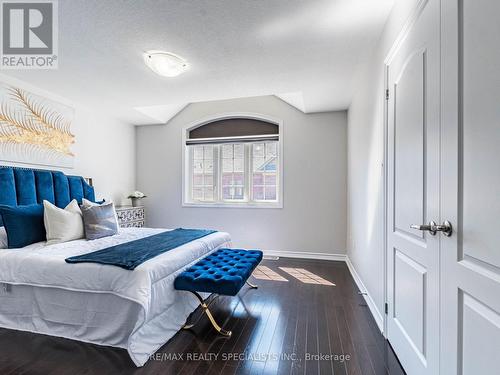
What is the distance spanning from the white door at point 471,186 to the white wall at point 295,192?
312cm

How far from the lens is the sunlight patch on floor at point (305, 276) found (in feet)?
10.5

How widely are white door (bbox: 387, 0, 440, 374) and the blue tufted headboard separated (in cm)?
364

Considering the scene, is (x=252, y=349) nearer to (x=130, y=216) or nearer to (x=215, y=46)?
(x=215, y=46)

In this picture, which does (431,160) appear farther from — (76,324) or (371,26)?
(76,324)

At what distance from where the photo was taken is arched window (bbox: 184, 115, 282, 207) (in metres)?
4.57

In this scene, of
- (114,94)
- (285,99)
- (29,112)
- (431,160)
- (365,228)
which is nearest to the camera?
(431,160)

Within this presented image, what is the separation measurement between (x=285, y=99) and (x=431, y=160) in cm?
336

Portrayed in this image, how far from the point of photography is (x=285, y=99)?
14.3 ft

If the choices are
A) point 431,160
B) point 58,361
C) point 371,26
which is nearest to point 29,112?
point 58,361

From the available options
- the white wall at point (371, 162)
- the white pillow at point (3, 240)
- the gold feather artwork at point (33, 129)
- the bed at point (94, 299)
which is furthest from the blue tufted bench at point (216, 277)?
the gold feather artwork at point (33, 129)

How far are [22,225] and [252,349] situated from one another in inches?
93.0

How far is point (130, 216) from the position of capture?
431cm

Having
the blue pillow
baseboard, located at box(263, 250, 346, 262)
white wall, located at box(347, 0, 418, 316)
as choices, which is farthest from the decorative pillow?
white wall, located at box(347, 0, 418, 316)

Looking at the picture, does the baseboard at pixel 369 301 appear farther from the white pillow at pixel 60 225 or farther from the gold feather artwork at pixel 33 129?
the gold feather artwork at pixel 33 129
